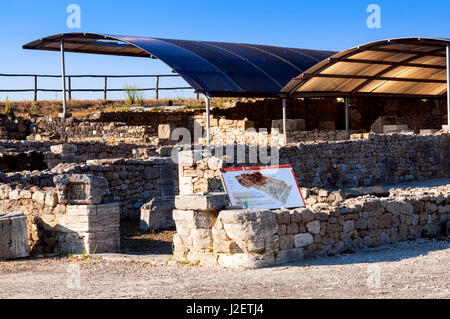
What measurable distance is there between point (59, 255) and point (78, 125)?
58.3 ft

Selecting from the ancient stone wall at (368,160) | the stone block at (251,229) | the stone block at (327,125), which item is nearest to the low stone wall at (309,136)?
the stone block at (327,125)

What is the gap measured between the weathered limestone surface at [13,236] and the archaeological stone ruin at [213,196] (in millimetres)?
14

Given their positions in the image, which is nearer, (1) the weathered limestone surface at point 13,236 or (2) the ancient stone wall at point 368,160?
(1) the weathered limestone surface at point 13,236

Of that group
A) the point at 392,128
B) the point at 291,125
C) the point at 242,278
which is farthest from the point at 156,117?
the point at 242,278

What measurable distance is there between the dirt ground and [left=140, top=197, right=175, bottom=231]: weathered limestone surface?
316 centimetres

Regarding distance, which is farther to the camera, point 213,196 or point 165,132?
point 165,132

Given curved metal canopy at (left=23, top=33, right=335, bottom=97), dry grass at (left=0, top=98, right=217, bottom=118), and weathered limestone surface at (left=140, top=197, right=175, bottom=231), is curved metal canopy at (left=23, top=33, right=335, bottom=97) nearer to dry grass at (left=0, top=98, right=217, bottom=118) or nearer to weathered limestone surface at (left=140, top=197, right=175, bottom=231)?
dry grass at (left=0, top=98, right=217, bottom=118)

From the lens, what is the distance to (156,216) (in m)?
12.5

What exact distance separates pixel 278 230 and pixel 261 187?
175 centimetres

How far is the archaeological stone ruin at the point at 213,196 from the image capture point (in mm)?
8344

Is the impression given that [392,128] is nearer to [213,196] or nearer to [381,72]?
[381,72]

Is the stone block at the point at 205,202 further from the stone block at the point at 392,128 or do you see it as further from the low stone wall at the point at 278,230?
the stone block at the point at 392,128

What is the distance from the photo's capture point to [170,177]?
48.8ft

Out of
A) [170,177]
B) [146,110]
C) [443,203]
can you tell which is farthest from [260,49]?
[443,203]
